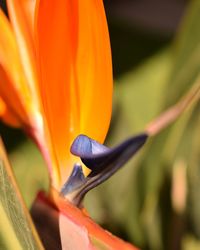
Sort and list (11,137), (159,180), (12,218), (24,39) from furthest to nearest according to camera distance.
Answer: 1. (11,137)
2. (159,180)
3. (24,39)
4. (12,218)

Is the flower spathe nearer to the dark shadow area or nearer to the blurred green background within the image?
the blurred green background

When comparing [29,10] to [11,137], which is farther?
[11,137]

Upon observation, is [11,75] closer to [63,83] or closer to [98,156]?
[63,83]

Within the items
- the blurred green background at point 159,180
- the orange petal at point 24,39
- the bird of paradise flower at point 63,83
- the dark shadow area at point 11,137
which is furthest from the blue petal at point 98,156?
the dark shadow area at point 11,137

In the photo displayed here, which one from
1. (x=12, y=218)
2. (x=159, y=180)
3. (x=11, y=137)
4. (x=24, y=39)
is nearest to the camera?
(x=12, y=218)

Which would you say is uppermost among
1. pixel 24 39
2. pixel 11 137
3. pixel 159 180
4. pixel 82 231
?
pixel 24 39

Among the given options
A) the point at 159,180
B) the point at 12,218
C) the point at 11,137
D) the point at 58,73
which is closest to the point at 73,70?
the point at 58,73
